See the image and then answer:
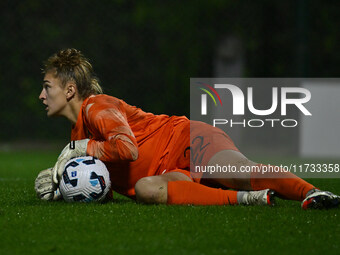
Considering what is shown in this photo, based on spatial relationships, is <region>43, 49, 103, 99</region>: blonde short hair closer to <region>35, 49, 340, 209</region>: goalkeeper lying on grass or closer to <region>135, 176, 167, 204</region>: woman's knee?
<region>35, 49, 340, 209</region>: goalkeeper lying on grass

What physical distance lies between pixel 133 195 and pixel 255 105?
347 inches

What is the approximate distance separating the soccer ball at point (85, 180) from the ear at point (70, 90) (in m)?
0.51

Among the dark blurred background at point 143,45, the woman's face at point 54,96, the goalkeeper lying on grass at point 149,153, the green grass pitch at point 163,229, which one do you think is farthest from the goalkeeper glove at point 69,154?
the dark blurred background at point 143,45

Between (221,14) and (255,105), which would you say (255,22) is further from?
(255,105)

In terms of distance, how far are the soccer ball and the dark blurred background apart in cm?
912

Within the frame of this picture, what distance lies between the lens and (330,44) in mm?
14258

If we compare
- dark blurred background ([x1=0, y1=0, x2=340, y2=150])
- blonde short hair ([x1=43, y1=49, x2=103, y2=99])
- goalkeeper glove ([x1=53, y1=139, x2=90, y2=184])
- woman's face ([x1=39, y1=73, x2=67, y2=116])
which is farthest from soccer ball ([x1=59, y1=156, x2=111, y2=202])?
dark blurred background ([x1=0, y1=0, x2=340, y2=150])

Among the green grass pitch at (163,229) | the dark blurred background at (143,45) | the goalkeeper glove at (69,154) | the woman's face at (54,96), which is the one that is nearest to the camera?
the green grass pitch at (163,229)

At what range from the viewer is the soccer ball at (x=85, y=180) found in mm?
3930

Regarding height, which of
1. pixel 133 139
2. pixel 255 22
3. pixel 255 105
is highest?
pixel 255 22

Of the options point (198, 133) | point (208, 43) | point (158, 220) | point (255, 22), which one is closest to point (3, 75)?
point (208, 43)

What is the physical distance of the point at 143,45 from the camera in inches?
536

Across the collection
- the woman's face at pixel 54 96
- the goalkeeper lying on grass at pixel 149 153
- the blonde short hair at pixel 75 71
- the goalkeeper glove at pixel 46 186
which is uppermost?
the blonde short hair at pixel 75 71

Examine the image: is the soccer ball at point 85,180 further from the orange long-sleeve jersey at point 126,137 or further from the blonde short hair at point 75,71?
the blonde short hair at point 75,71
